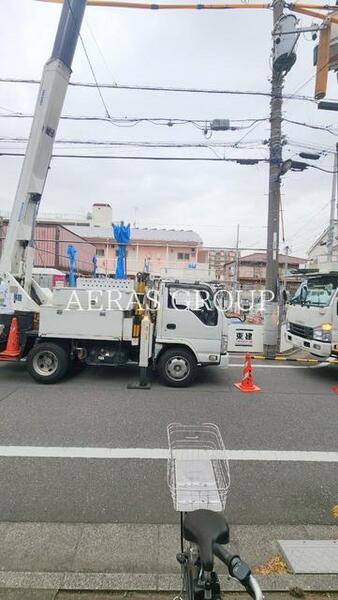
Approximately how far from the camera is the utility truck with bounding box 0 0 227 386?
23.1ft

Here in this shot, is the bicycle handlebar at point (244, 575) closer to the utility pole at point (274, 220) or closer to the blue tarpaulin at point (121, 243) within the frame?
the blue tarpaulin at point (121, 243)

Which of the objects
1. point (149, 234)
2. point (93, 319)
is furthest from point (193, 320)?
point (149, 234)

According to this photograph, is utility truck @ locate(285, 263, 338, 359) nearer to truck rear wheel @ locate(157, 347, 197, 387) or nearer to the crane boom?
truck rear wheel @ locate(157, 347, 197, 387)

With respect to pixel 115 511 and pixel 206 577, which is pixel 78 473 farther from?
pixel 206 577

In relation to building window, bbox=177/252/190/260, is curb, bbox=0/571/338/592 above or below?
below

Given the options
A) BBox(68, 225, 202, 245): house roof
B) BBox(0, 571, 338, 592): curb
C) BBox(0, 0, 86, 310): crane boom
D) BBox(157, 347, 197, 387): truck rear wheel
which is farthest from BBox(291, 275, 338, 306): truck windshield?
BBox(68, 225, 202, 245): house roof

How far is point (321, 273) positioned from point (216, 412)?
15.1 ft

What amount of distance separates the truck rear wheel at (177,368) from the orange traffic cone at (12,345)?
2753 mm

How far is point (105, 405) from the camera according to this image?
5.96 meters

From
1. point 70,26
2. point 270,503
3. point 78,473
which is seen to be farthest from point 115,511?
point 70,26

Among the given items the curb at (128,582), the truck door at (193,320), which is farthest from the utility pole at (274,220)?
the curb at (128,582)

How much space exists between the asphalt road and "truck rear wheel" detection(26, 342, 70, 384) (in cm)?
22

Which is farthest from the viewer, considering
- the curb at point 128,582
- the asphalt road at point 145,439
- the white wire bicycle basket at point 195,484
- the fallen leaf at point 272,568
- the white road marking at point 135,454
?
the white road marking at point 135,454

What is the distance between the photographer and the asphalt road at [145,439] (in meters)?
3.28
